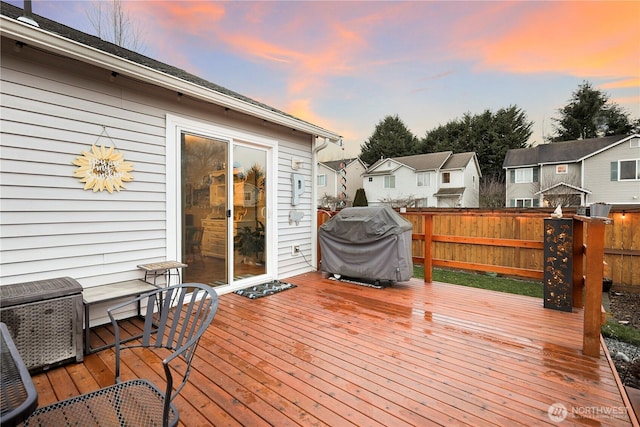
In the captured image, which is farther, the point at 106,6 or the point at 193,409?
the point at 106,6

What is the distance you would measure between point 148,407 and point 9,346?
59 centimetres

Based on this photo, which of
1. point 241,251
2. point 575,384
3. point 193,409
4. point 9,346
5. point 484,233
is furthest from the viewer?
point 484,233

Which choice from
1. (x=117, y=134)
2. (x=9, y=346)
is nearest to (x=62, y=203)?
(x=117, y=134)

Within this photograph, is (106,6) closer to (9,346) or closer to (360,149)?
(9,346)

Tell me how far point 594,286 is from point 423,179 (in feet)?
66.3

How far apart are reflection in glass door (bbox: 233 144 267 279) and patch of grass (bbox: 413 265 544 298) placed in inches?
154

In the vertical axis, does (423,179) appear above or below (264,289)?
above

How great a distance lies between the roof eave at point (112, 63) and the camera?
2234mm

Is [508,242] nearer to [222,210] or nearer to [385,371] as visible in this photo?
[385,371]

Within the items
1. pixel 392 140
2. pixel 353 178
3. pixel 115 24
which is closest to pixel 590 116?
pixel 392 140

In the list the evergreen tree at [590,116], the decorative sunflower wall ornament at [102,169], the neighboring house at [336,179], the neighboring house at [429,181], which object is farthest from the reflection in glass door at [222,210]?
the evergreen tree at [590,116]

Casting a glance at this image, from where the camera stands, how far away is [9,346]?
3.63 feet

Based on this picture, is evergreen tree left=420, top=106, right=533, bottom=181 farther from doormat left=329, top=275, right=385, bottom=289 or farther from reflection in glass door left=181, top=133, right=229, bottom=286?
reflection in glass door left=181, top=133, right=229, bottom=286

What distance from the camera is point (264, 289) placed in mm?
4270
